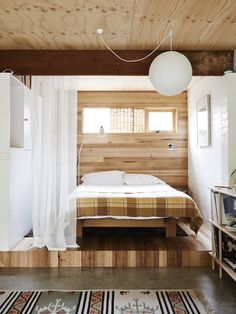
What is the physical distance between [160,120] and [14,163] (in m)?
2.81

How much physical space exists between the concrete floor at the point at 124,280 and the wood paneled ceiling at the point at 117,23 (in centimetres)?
224

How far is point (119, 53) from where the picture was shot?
3125 millimetres

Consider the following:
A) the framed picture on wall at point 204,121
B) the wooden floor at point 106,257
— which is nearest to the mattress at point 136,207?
the wooden floor at point 106,257

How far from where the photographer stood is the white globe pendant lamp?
7.89 feet

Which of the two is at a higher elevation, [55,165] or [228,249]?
[55,165]

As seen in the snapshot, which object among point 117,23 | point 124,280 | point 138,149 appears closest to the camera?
point 117,23

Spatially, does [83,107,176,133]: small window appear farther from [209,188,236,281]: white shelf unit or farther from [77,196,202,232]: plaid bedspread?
[209,188,236,281]: white shelf unit

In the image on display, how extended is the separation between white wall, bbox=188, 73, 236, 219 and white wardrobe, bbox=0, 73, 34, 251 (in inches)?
81.4

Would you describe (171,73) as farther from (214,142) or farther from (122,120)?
(122,120)

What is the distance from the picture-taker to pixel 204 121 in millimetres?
3986

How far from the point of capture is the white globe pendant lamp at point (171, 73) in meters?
2.40

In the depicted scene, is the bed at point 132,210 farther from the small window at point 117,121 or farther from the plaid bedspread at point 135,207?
the small window at point 117,121

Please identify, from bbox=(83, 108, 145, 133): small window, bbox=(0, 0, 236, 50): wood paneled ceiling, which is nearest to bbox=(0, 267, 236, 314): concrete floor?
bbox=(0, 0, 236, 50): wood paneled ceiling

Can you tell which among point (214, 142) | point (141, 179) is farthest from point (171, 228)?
point (141, 179)
